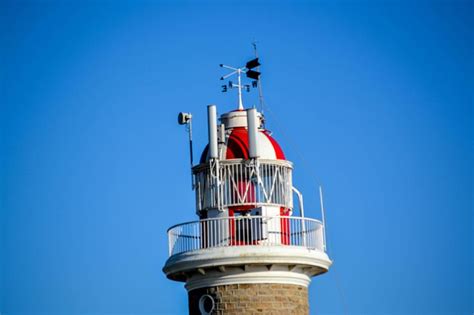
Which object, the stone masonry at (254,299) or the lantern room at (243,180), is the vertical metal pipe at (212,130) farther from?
the stone masonry at (254,299)

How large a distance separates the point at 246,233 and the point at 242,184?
4.04ft

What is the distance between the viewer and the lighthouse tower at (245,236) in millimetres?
30000

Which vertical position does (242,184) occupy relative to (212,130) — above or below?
below

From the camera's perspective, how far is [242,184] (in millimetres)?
30859

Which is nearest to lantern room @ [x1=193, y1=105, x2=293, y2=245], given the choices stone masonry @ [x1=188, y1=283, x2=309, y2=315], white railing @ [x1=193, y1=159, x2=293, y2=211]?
white railing @ [x1=193, y1=159, x2=293, y2=211]

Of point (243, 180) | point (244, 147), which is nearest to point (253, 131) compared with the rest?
point (244, 147)

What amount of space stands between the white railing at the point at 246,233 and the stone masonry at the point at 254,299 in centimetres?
102

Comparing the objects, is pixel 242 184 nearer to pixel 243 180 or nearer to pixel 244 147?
pixel 243 180

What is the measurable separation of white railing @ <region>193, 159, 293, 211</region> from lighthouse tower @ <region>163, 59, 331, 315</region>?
0.08 ft

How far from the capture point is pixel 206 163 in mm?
31172

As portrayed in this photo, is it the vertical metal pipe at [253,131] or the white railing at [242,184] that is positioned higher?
the vertical metal pipe at [253,131]

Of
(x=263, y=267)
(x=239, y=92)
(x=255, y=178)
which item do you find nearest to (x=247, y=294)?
(x=263, y=267)

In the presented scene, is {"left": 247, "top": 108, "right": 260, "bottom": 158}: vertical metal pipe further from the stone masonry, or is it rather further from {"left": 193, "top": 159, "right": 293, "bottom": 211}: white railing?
the stone masonry

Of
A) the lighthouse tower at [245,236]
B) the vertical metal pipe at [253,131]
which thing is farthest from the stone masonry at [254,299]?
the vertical metal pipe at [253,131]
